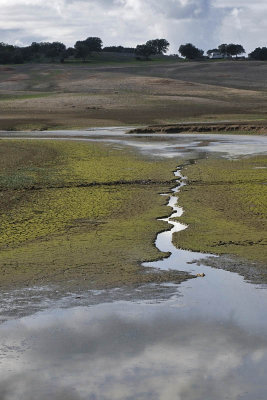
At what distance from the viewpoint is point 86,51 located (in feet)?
477

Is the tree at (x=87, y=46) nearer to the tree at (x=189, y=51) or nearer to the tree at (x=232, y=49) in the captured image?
the tree at (x=189, y=51)

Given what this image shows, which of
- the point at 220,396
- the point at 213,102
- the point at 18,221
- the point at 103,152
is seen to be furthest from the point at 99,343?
the point at 213,102

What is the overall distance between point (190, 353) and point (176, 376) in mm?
797

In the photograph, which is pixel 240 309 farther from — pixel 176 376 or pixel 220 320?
pixel 176 376

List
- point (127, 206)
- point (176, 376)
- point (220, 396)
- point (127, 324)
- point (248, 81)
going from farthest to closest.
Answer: point (248, 81), point (127, 206), point (127, 324), point (176, 376), point (220, 396)

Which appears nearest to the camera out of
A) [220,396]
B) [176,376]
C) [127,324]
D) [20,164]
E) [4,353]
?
[220,396]

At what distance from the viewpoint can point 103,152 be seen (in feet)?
126

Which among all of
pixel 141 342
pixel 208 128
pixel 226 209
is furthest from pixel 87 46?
pixel 141 342

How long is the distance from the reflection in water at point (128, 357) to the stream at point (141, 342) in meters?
0.01

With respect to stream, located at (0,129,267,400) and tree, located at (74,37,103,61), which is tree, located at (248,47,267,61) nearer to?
tree, located at (74,37,103,61)

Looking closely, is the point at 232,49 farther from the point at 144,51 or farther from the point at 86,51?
the point at 86,51

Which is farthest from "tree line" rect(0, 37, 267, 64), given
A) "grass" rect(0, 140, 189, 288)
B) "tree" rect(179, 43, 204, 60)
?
"grass" rect(0, 140, 189, 288)

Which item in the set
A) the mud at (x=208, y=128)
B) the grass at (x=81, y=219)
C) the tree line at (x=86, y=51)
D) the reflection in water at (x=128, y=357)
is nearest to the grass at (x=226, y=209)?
the grass at (x=81, y=219)

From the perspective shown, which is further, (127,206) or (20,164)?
(20,164)
